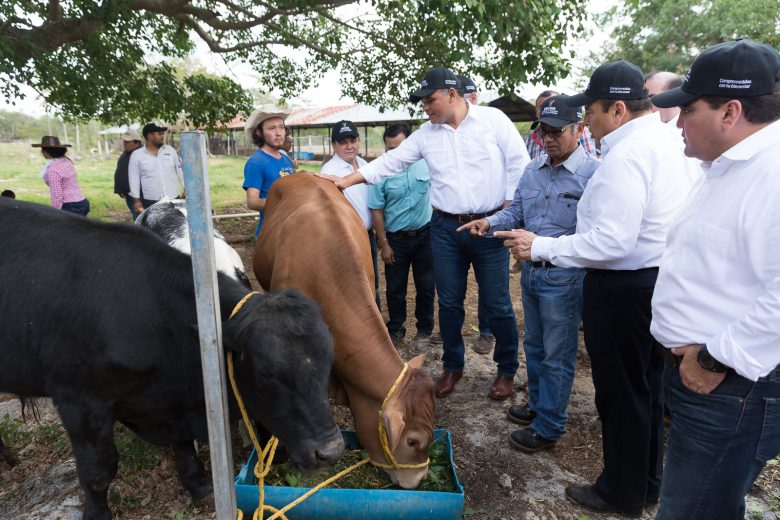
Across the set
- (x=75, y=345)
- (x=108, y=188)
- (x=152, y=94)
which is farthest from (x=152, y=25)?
(x=108, y=188)

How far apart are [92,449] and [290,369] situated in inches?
48.9

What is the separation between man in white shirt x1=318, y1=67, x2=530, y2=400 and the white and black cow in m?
1.53

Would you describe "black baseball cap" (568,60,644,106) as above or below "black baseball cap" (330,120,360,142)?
above

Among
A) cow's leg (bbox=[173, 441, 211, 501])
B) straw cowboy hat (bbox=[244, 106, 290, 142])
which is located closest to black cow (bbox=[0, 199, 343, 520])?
cow's leg (bbox=[173, 441, 211, 501])

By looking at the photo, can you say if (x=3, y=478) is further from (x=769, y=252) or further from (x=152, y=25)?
(x=152, y=25)

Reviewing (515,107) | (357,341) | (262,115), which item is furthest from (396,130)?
(515,107)

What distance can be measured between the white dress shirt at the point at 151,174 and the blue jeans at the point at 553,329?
18.3 ft

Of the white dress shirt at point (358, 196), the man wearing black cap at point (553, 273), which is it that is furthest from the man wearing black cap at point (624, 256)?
the white dress shirt at point (358, 196)

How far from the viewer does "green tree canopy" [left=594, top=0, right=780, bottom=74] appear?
648 inches

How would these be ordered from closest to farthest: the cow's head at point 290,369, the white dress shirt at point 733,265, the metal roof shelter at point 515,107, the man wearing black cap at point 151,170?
the white dress shirt at point 733,265
the cow's head at point 290,369
the man wearing black cap at point 151,170
the metal roof shelter at point 515,107

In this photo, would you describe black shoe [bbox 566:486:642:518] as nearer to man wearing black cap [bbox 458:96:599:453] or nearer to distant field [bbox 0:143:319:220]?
man wearing black cap [bbox 458:96:599:453]

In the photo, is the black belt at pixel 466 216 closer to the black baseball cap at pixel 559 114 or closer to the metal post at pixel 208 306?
the black baseball cap at pixel 559 114

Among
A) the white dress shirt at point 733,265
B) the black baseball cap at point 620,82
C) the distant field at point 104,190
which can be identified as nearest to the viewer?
the white dress shirt at point 733,265

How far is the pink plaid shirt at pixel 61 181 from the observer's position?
7.43 m
